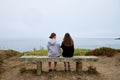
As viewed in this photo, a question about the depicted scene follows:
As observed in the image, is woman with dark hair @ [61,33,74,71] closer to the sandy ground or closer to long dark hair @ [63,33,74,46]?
long dark hair @ [63,33,74,46]

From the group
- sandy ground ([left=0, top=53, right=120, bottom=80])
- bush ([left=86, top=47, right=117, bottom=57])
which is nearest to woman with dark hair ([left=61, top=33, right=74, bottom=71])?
sandy ground ([left=0, top=53, right=120, bottom=80])

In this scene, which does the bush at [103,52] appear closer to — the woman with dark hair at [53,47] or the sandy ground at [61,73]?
the sandy ground at [61,73]

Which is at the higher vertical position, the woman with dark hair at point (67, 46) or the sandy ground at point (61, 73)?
the woman with dark hair at point (67, 46)

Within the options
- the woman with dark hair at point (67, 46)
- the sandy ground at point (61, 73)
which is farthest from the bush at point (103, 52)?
the woman with dark hair at point (67, 46)

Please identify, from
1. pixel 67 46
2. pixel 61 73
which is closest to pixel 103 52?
pixel 67 46

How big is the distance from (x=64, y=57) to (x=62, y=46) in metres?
0.60

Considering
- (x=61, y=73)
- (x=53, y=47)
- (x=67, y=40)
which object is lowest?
(x=61, y=73)

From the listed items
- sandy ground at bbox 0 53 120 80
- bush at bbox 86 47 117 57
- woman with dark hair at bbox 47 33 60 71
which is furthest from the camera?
bush at bbox 86 47 117 57

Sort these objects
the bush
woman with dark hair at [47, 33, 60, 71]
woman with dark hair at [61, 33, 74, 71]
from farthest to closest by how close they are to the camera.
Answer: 1. the bush
2. woman with dark hair at [47, 33, 60, 71]
3. woman with dark hair at [61, 33, 74, 71]

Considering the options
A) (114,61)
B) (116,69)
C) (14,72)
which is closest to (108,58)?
(114,61)

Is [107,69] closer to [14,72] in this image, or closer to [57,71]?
[57,71]

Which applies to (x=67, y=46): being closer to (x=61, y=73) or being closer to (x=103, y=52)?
(x=61, y=73)

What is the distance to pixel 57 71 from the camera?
1328cm

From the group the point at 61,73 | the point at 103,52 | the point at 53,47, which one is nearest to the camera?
the point at 61,73
